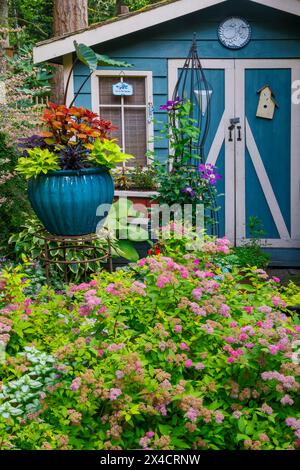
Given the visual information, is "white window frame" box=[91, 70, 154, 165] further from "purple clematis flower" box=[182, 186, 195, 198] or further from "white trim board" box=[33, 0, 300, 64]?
"purple clematis flower" box=[182, 186, 195, 198]

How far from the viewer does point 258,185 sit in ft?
24.0

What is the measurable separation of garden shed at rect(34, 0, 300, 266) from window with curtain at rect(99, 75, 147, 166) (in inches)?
0.4

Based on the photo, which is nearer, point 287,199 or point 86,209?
point 86,209

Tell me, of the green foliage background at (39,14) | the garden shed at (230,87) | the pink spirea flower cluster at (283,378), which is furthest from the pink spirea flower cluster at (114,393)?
the green foliage background at (39,14)

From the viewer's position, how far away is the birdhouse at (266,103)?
714 cm

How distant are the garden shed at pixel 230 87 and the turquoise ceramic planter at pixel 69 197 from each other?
2.92 metres

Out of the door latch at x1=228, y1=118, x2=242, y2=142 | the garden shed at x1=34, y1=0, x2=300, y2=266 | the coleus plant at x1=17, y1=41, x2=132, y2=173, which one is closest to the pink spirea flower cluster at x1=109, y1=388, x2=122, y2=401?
the coleus plant at x1=17, y1=41, x2=132, y2=173

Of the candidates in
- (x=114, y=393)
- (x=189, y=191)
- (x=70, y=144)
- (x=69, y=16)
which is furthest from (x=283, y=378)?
(x=69, y=16)

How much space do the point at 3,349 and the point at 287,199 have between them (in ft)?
16.0

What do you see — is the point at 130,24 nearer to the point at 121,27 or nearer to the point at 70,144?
the point at 121,27

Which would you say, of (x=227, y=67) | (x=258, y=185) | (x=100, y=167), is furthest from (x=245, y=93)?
(x=100, y=167)

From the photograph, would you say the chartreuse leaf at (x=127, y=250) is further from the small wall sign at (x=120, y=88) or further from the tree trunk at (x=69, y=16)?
the tree trunk at (x=69, y=16)

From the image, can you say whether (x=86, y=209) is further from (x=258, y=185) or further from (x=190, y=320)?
(x=258, y=185)

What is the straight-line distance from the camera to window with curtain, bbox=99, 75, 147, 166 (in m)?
7.00
